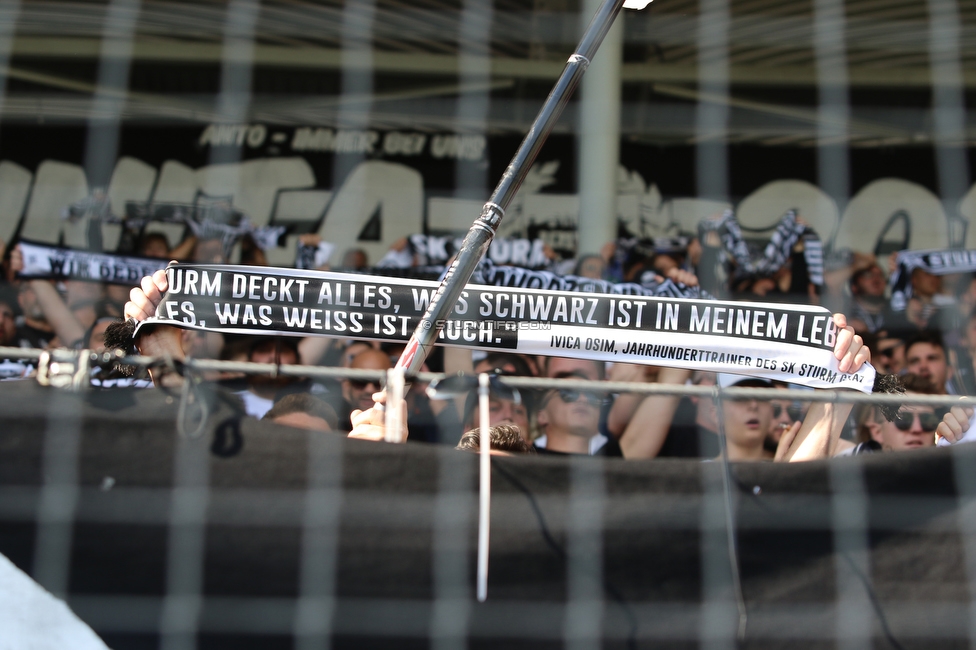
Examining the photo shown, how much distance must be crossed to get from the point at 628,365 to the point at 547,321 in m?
0.98

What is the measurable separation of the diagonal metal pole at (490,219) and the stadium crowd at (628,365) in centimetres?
9

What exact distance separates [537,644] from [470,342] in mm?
386

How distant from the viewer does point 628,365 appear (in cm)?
206

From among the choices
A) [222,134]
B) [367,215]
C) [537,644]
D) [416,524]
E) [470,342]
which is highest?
[222,134]

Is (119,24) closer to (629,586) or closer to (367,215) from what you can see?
(367,215)

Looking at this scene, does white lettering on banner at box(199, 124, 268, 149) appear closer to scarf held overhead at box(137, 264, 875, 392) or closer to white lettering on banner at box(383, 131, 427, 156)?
white lettering on banner at box(383, 131, 427, 156)

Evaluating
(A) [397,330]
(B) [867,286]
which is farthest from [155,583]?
(B) [867,286]

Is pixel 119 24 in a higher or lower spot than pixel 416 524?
higher

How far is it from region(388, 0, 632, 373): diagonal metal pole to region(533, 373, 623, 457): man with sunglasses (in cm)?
78

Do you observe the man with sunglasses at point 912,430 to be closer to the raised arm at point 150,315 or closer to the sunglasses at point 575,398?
the sunglasses at point 575,398

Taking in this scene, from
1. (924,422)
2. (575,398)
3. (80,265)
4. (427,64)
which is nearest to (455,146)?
(427,64)

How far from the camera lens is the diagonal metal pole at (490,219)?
1.03 metres

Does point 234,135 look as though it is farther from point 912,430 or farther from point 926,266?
point 912,430

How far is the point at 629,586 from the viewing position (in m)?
0.93
